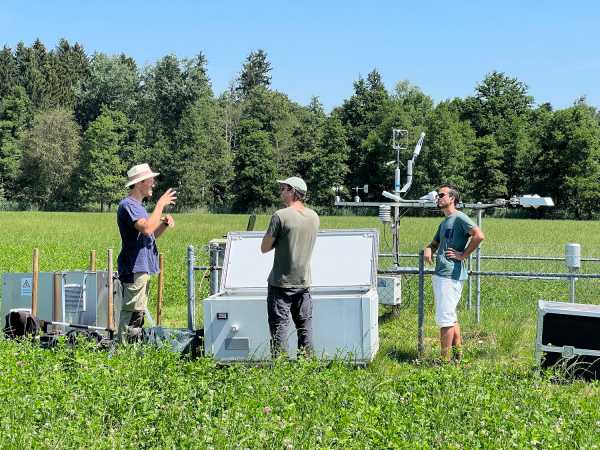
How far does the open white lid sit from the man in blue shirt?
3.77 feet

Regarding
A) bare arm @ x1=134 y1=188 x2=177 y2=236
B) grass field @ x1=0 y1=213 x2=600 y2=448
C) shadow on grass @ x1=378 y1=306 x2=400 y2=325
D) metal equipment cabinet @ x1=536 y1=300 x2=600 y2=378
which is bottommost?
shadow on grass @ x1=378 y1=306 x2=400 y2=325

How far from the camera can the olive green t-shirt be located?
735 cm

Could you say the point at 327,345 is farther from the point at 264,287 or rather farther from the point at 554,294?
the point at 554,294

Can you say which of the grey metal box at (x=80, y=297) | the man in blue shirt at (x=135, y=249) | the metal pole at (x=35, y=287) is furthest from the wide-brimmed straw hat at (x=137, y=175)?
the metal pole at (x=35, y=287)

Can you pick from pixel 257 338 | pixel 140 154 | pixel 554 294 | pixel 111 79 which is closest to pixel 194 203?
pixel 140 154

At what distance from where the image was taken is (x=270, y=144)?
277 feet

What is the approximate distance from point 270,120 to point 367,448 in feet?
281

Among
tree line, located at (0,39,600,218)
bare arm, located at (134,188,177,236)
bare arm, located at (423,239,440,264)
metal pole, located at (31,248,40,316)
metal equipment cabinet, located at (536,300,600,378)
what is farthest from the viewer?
tree line, located at (0,39,600,218)

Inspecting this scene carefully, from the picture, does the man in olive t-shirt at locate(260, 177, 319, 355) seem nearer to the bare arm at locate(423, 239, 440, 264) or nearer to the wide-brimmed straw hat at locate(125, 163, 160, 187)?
the wide-brimmed straw hat at locate(125, 163, 160, 187)

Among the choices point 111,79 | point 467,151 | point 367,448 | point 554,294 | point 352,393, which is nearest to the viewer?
point 367,448

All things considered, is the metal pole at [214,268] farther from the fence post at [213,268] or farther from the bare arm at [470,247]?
the bare arm at [470,247]

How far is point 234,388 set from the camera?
19.3 feet

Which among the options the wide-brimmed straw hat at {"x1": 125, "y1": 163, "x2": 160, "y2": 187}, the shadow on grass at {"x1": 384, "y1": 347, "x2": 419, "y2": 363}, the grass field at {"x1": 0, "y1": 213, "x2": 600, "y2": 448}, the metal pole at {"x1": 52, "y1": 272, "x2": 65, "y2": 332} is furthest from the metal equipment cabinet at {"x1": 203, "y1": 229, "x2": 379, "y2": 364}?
the metal pole at {"x1": 52, "y1": 272, "x2": 65, "y2": 332}

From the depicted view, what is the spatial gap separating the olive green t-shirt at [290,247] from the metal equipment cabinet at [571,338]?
231cm
